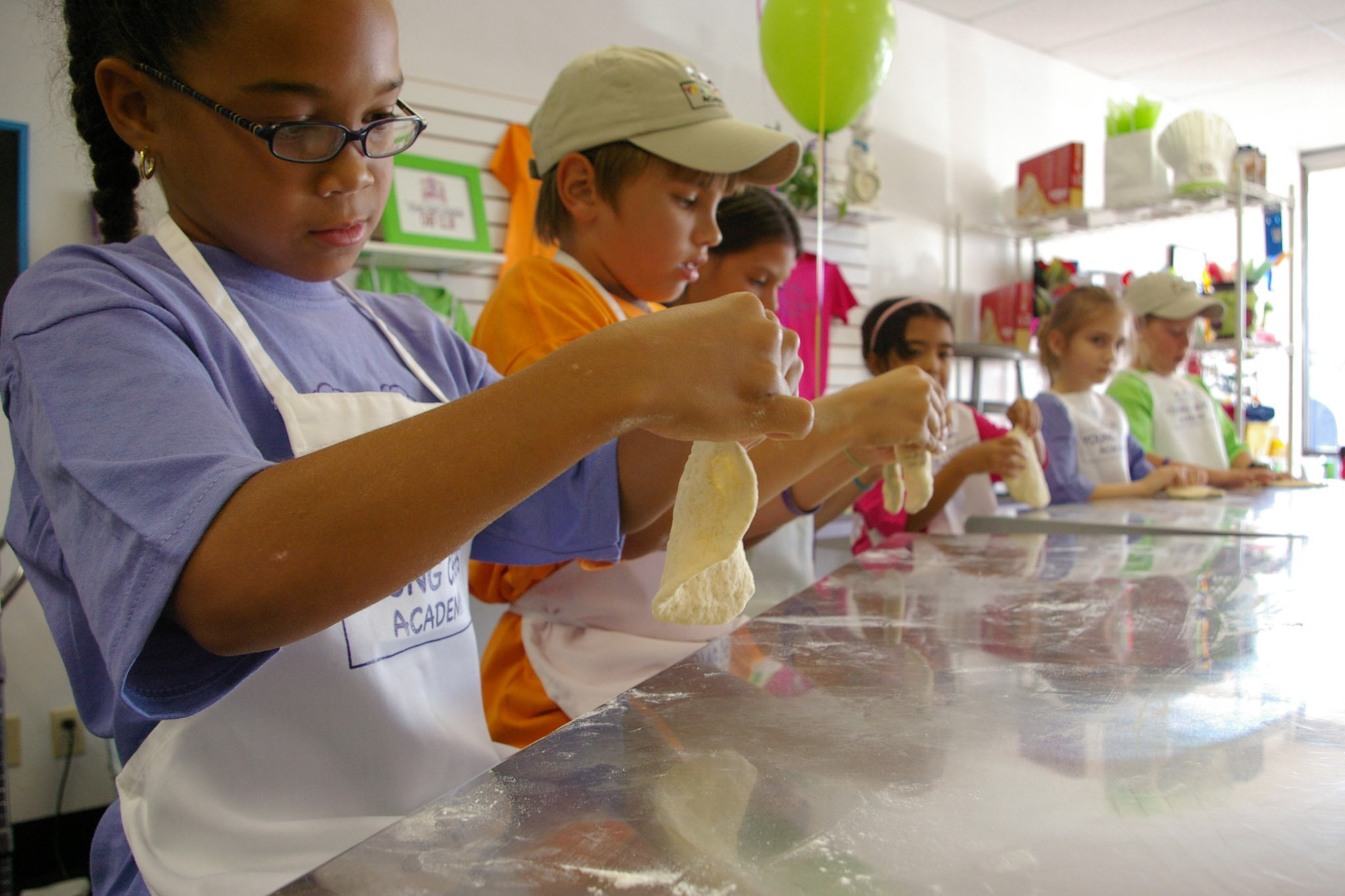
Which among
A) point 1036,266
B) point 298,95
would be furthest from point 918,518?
point 1036,266

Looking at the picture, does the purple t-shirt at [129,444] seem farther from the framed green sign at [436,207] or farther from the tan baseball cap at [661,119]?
the framed green sign at [436,207]

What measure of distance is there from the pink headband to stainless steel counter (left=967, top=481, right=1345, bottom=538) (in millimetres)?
702

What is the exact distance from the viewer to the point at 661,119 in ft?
3.67

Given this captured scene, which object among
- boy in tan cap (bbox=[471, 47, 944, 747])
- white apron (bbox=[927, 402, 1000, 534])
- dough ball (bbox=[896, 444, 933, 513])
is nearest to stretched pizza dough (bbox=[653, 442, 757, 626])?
boy in tan cap (bbox=[471, 47, 944, 747])

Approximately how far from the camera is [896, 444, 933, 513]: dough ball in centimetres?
121

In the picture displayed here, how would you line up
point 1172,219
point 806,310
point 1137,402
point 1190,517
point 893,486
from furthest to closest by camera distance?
point 1172,219, point 806,310, point 1137,402, point 1190,517, point 893,486

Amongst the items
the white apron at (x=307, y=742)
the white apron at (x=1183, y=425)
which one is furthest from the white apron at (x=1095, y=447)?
the white apron at (x=307, y=742)

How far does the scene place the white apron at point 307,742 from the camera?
606 mm

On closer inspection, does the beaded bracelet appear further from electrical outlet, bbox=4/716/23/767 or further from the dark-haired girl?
electrical outlet, bbox=4/716/23/767

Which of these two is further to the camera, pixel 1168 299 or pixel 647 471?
pixel 1168 299

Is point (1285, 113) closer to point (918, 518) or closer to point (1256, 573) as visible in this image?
point (918, 518)

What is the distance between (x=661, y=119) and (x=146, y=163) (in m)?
0.60

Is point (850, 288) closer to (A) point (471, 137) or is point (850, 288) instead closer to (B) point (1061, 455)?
(B) point (1061, 455)

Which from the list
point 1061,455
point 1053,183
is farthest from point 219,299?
point 1053,183
